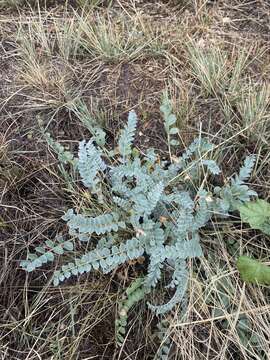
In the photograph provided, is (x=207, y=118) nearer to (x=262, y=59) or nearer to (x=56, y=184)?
(x=262, y=59)

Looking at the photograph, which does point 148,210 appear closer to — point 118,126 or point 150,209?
point 150,209

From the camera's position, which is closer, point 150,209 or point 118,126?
point 150,209

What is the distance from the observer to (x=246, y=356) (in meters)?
1.40

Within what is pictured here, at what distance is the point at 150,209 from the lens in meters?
1.46

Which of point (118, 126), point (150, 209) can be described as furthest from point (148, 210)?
point (118, 126)

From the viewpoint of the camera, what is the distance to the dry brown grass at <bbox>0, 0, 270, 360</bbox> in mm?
1459

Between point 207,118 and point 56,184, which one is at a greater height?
point 207,118

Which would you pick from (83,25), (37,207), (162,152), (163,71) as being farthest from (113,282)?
(83,25)

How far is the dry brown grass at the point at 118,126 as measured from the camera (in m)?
1.46

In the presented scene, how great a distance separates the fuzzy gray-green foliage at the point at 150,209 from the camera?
144 cm

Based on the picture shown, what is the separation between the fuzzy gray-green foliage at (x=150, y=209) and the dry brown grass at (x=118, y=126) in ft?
0.24

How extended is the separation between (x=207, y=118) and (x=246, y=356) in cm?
80

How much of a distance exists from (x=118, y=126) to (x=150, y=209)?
1.36ft

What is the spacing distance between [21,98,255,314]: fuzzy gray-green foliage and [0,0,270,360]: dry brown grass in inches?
2.9
